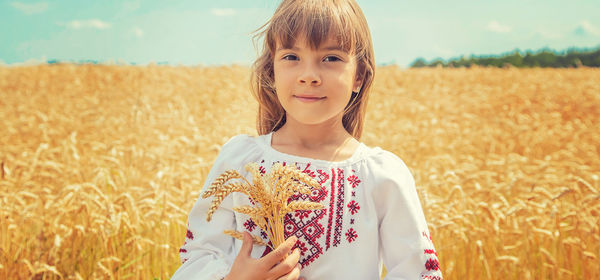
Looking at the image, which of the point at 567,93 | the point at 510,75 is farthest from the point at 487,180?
the point at 510,75

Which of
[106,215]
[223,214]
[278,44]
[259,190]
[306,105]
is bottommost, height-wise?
[106,215]

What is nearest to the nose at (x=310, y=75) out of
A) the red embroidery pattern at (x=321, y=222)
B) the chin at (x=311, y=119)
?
the chin at (x=311, y=119)

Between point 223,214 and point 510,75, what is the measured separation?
1712 centimetres

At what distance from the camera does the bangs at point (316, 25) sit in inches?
63.4

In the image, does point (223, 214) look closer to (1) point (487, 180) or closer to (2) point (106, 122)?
(1) point (487, 180)

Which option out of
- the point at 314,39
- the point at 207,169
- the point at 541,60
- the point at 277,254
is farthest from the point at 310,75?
the point at 541,60

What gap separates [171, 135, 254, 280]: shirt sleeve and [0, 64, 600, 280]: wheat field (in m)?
1.11

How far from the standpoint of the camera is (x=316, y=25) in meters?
1.61

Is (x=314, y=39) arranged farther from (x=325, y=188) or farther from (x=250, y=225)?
(x=250, y=225)

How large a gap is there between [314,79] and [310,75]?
0.02 m

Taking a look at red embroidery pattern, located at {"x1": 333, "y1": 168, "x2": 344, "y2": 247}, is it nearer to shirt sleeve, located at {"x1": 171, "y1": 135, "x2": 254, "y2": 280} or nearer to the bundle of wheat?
the bundle of wheat

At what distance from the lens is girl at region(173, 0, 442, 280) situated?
5.33ft

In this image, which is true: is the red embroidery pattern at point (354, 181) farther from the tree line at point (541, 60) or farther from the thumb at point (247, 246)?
the tree line at point (541, 60)

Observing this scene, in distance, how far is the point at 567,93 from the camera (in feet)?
41.9
